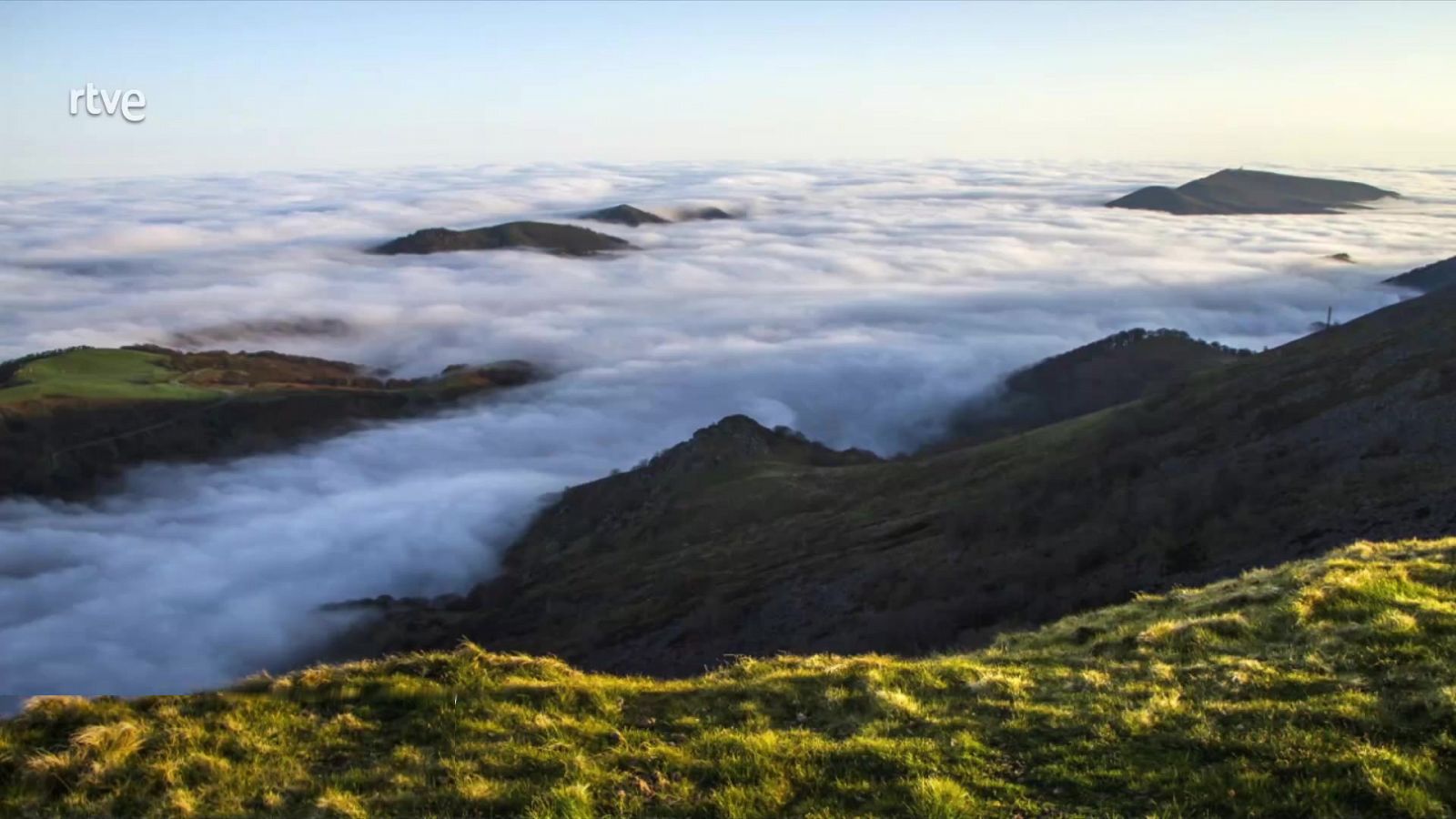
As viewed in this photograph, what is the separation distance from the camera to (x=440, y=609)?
117 metres

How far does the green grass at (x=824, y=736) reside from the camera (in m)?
9.96

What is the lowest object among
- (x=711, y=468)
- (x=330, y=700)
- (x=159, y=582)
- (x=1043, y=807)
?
(x=159, y=582)

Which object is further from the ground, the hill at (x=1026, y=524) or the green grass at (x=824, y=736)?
the green grass at (x=824, y=736)

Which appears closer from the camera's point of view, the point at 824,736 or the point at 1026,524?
the point at 824,736

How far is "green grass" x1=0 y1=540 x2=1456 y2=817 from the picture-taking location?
9.96 meters

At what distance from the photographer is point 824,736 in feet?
39.3

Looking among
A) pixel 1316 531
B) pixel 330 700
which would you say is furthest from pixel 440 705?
pixel 1316 531

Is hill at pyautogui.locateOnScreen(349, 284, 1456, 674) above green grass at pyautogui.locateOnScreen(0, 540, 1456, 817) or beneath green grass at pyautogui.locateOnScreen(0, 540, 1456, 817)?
beneath

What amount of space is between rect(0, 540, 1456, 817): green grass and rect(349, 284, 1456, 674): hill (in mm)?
21652

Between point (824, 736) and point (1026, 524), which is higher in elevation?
point (824, 736)

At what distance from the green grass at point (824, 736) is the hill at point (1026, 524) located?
71.0ft

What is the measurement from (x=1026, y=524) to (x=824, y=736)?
194 feet

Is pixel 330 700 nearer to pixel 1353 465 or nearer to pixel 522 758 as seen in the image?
pixel 522 758

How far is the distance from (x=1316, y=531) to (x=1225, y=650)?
32666mm
